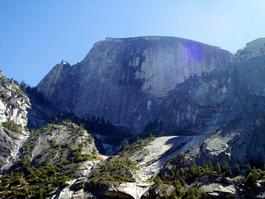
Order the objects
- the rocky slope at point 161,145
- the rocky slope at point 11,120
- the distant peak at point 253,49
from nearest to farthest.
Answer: the rocky slope at point 161,145
the rocky slope at point 11,120
the distant peak at point 253,49

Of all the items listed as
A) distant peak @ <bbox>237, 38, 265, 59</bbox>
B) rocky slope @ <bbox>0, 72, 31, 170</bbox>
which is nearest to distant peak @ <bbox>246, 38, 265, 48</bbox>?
distant peak @ <bbox>237, 38, 265, 59</bbox>

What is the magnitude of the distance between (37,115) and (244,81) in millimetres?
71698

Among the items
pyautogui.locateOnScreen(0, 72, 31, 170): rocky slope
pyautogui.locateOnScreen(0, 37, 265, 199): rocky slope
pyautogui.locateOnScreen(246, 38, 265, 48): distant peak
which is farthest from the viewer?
pyautogui.locateOnScreen(246, 38, 265, 48): distant peak

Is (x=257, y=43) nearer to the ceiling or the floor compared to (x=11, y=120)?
nearer to the ceiling

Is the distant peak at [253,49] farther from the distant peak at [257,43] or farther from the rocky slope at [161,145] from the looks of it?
the rocky slope at [161,145]

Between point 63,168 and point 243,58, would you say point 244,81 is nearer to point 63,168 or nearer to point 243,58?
point 243,58

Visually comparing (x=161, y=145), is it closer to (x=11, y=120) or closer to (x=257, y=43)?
(x=11, y=120)

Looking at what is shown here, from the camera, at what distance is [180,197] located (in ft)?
294

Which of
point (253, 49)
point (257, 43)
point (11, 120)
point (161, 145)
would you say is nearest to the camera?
point (161, 145)

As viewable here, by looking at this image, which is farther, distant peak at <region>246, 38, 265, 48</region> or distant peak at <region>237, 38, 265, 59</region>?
distant peak at <region>246, 38, 265, 48</region>

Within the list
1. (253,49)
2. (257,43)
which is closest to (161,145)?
(253,49)

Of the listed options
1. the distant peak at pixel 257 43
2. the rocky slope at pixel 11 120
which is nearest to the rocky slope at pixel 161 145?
the rocky slope at pixel 11 120

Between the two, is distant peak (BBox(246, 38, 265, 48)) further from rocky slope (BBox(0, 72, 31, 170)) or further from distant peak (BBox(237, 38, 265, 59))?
rocky slope (BBox(0, 72, 31, 170))

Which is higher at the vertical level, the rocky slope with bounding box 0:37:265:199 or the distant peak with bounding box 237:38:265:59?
the distant peak with bounding box 237:38:265:59
